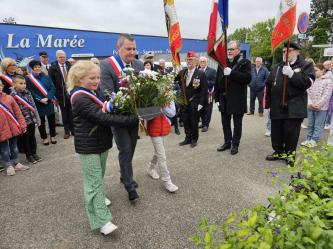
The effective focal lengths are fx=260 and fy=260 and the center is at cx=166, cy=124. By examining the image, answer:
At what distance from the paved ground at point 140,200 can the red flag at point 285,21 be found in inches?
88.1

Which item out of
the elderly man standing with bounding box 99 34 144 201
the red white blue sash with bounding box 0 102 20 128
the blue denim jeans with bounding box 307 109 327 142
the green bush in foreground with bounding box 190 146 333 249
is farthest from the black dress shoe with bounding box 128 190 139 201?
the blue denim jeans with bounding box 307 109 327 142

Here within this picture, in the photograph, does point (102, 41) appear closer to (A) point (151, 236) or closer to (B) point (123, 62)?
(B) point (123, 62)

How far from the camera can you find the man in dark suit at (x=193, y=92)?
581cm

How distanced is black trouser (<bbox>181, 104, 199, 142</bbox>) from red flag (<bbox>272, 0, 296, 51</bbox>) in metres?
2.26

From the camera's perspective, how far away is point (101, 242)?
277 centimetres

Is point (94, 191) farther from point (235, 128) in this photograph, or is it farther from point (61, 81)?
point (61, 81)

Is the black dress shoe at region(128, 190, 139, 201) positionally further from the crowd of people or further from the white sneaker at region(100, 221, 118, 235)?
the white sneaker at region(100, 221, 118, 235)

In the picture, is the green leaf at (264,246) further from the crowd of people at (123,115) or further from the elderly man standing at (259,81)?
the elderly man standing at (259,81)

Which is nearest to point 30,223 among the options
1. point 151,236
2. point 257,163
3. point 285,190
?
point 151,236

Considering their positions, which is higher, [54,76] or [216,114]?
[54,76]

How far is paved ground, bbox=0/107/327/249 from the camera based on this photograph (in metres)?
2.86

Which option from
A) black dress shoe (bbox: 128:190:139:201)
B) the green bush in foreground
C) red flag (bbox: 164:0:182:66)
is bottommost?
black dress shoe (bbox: 128:190:139:201)

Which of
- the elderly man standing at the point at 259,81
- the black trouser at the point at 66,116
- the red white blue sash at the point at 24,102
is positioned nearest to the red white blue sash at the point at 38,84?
the black trouser at the point at 66,116

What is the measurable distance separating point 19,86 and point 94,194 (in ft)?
11.6
